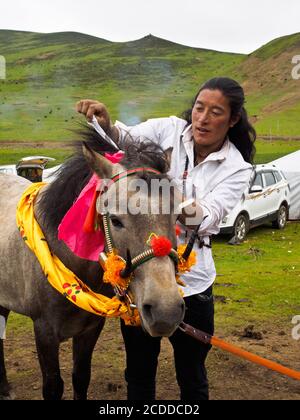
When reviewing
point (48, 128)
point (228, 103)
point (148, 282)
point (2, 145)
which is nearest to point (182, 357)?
point (148, 282)

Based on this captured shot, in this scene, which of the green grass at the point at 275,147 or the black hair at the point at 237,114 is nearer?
the black hair at the point at 237,114

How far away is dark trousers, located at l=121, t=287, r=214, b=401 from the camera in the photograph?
11.0ft

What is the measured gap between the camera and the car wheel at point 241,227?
13.1 meters

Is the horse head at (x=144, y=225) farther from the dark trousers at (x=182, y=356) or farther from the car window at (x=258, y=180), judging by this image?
the car window at (x=258, y=180)

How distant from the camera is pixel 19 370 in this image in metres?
5.27

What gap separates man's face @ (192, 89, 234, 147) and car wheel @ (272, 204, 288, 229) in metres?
13.1

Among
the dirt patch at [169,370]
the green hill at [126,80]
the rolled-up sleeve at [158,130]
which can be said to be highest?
the green hill at [126,80]

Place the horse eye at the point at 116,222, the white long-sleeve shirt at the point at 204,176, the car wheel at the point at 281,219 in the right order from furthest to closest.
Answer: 1. the car wheel at the point at 281,219
2. the white long-sleeve shirt at the point at 204,176
3. the horse eye at the point at 116,222

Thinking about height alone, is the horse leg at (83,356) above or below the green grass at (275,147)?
below

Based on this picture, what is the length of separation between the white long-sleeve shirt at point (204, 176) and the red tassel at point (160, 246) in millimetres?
423

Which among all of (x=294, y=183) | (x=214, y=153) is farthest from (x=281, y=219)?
(x=214, y=153)

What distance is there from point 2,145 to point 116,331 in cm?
3874

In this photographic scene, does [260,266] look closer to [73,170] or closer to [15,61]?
[73,170]

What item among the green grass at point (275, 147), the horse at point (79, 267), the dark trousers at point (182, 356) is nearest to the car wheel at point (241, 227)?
the horse at point (79, 267)
